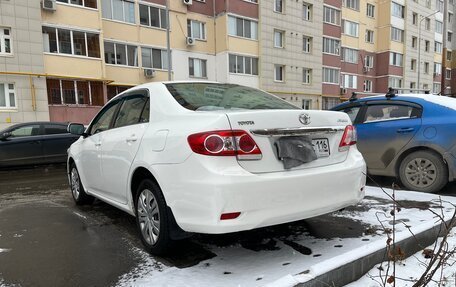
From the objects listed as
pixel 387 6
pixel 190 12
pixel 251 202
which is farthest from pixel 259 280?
pixel 387 6

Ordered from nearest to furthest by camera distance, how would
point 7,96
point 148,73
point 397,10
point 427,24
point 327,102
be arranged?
point 7,96 → point 148,73 → point 327,102 → point 397,10 → point 427,24

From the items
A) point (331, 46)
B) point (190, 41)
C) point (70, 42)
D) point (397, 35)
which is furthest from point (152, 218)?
point (397, 35)

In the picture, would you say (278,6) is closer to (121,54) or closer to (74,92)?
(121,54)

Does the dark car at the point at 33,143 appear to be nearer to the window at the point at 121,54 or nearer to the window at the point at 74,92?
the window at the point at 74,92

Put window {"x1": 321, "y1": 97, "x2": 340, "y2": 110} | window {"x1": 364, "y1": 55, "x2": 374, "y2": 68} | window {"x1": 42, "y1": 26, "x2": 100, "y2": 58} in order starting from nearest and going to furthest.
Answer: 1. window {"x1": 42, "y1": 26, "x2": 100, "y2": 58}
2. window {"x1": 321, "y1": 97, "x2": 340, "y2": 110}
3. window {"x1": 364, "y1": 55, "x2": 374, "y2": 68}

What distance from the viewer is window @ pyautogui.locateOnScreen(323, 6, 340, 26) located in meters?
30.9

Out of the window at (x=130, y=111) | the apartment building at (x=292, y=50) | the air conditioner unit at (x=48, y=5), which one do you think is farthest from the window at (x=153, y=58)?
the window at (x=130, y=111)

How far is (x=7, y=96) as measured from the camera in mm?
16688

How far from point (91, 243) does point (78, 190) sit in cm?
176

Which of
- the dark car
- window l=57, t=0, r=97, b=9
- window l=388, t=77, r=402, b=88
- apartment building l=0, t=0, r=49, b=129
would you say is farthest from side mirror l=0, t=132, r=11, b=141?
window l=388, t=77, r=402, b=88

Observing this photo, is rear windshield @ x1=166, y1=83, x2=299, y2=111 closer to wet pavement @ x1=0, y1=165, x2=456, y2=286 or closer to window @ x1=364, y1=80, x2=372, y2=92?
wet pavement @ x1=0, y1=165, x2=456, y2=286

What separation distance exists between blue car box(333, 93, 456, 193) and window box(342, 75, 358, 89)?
30022mm

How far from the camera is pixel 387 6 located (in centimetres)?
3688

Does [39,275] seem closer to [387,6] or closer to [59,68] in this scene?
[59,68]
